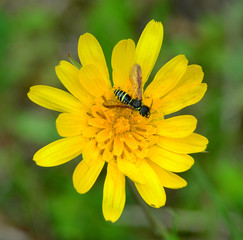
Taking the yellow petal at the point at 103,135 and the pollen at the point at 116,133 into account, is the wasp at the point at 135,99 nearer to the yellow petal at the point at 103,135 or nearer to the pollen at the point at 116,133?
the pollen at the point at 116,133

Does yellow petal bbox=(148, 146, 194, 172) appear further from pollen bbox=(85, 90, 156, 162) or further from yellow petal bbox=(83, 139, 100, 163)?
yellow petal bbox=(83, 139, 100, 163)

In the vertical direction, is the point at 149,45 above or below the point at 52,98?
above

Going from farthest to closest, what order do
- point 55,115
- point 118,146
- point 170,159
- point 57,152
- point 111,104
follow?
1. point 55,115
2. point 111,104
3. point 118,146
4. point 170,159
5. point 57,152

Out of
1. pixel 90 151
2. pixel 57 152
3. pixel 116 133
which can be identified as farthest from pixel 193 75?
pixel 57 152

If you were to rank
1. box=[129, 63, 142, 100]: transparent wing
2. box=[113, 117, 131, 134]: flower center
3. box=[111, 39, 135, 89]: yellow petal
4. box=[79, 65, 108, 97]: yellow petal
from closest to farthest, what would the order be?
1. box=[79, 65, 108, 97]: yellow petal
2. box=[111, 39, 135, 89]: yellow petal
3. box=[129, 63, 142, 100]: transparent wing
4. box=[113, 117, 131, 134]: flower center

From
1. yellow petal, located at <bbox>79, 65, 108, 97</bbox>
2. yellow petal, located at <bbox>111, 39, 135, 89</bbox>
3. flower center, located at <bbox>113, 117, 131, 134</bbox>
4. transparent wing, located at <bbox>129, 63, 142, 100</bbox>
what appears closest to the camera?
yellow petal, located at <bbox>79, 65, 108, 97</bbox>

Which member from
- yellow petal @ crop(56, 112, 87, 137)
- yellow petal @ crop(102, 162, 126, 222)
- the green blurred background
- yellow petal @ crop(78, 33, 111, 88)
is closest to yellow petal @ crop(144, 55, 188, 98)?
yellow petal @ crop(78, 33, 111, 88)

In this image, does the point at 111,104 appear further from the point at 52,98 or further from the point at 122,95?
the point at 52,98
